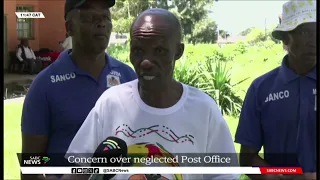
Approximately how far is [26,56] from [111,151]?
60 cm

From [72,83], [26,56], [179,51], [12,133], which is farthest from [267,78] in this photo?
[12,133]

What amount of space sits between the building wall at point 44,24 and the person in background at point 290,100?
92cm

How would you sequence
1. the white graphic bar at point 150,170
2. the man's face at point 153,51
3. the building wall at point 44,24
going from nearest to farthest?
the man's face at point 153,51 → the white graphic bar at point 150,170 → the building wall at point 44,24

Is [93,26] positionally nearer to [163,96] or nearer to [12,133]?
[163,96]

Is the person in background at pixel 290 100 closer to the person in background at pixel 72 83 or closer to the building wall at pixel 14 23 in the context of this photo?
the person in background at pixel 72 83

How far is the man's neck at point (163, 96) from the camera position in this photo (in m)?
1.85

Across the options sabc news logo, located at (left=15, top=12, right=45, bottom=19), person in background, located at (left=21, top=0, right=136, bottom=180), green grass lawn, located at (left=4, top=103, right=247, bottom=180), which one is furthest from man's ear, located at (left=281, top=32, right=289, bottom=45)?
sabc news logo, located at (left=15, top=12, right=45, bottom=19)

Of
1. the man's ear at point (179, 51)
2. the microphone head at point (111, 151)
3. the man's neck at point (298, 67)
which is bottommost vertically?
the microphone head at point (111, 151)

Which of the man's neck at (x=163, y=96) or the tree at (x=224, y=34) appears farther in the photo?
the tree at (x=224, y=34)

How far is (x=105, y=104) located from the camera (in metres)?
1.87

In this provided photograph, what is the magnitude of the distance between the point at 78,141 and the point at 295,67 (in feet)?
3.28

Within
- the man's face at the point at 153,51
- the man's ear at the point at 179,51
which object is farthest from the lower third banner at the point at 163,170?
the man's ear at the point at 179,51

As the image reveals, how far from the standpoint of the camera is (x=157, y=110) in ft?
6.01

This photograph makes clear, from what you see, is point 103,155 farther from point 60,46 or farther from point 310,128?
point 310,128
